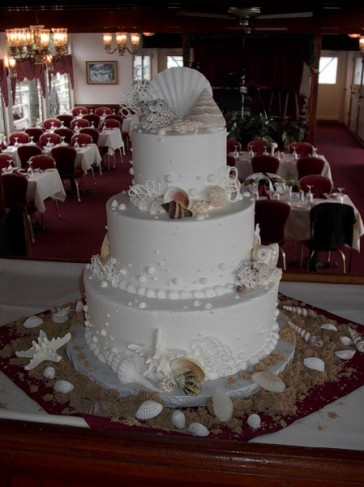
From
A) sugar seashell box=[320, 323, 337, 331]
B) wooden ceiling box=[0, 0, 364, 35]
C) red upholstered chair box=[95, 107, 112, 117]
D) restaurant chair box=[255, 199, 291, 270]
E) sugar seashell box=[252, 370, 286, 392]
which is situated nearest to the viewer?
sugar seashell box=[252, 370, 286, 392]

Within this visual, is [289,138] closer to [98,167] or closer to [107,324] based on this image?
[98,167]

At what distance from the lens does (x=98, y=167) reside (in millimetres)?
11094

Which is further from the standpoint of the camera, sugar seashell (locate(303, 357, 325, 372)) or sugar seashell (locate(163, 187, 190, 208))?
sugar seashell (locate(303, 357, 325, 372))


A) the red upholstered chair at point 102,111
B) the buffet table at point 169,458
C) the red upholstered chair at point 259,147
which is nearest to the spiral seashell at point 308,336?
the buffet table at point 169,458

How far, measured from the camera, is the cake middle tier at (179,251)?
242 cm

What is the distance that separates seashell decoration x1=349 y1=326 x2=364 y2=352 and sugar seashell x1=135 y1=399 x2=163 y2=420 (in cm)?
121

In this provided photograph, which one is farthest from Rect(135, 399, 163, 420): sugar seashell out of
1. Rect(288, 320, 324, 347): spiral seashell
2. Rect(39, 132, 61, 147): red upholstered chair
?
Rect(39, 132, 61, 147): red upholstered chair

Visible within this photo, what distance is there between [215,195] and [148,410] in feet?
3.14

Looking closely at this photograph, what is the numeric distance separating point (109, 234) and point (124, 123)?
10.5 meters

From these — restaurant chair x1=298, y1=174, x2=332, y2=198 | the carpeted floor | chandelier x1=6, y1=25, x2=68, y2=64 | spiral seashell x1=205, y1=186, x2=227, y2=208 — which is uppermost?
chandelier x1=6, y1=25, x2=68, y2=64

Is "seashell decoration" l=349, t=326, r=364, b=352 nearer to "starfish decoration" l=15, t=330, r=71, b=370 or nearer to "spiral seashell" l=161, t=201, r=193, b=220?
"spiral seashell" l=161, t=201, r=193, b=220

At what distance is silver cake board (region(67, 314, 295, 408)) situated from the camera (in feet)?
7.98

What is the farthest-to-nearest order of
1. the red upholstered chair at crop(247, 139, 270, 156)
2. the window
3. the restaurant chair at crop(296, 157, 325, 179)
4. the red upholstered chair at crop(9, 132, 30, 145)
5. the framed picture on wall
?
1. the window
2. the framed picture on wall
3. the red upholstered chair at crop(9, 132, 30, 145)
4. the red upholstered chair at crop(247, 139, 270, 156)
5. the restaurant chair at crop(296, 157, 325, 179)

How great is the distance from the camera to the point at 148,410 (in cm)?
232
